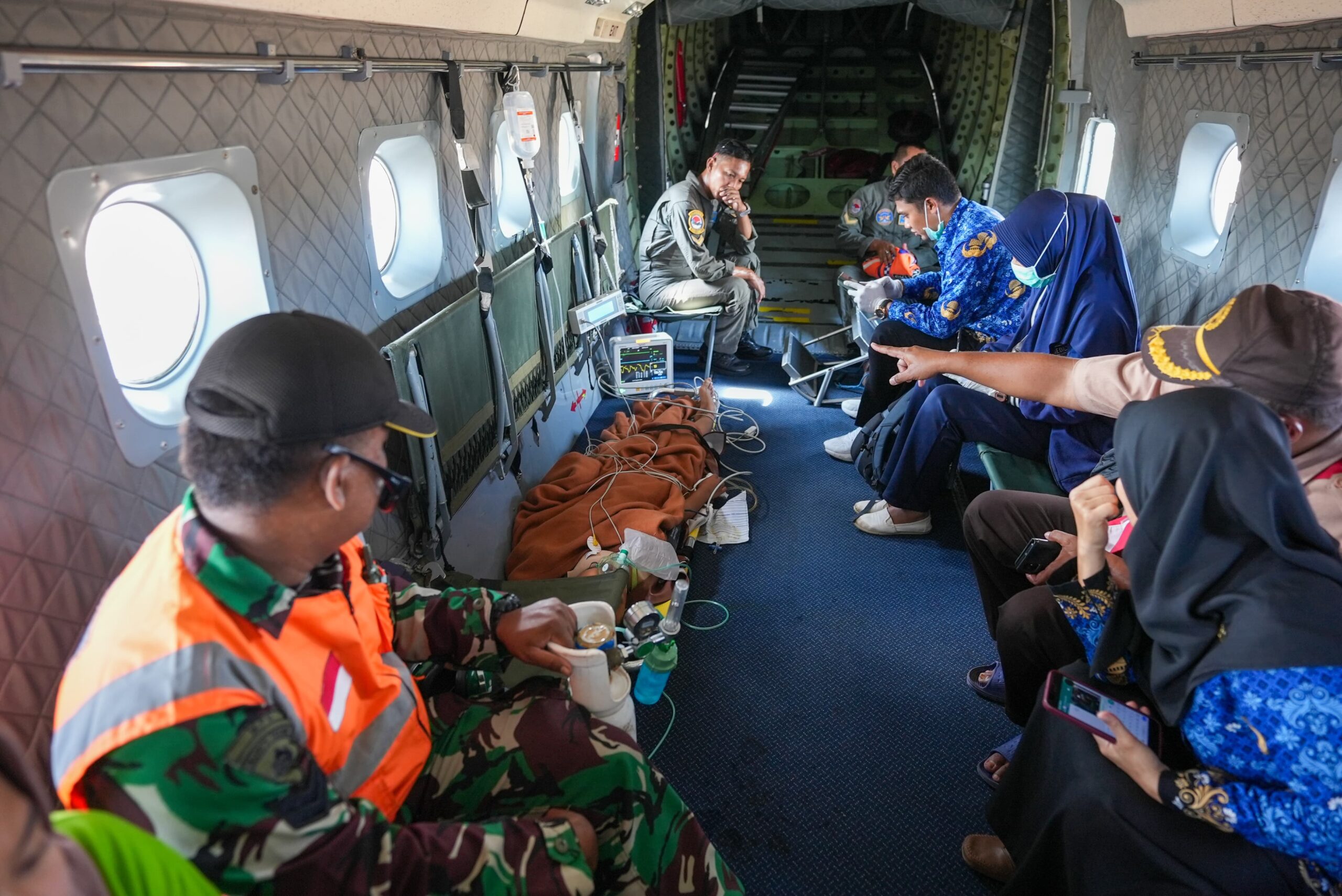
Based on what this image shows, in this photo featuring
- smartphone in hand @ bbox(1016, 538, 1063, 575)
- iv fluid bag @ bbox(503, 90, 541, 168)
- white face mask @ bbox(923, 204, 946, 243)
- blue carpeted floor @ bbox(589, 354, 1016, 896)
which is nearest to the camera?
blue carpeted floor @ bbox(589, 354, 1016, 896)

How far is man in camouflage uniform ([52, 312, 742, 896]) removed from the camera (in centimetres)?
119

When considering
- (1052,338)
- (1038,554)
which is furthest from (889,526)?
(1038,554)

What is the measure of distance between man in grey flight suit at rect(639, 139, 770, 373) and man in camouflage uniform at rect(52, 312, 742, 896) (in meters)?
4.41

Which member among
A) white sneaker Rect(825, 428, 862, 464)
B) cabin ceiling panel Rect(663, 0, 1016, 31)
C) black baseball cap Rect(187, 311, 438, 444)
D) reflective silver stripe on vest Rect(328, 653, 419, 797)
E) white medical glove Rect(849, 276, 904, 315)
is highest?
cabin ceiling panel Rect(663, 0, 1016, 31)

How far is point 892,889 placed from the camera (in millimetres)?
2359

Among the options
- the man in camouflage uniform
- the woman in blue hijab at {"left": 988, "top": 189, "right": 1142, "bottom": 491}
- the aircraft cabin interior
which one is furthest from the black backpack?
the man in camouflage uniform

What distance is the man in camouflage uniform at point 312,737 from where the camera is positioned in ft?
3.90

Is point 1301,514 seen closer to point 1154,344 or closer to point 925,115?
point 1154,344

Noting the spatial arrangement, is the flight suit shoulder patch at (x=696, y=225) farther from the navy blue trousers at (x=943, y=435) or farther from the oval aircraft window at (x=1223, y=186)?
the oval aircraft window at (x=1223, y=186)

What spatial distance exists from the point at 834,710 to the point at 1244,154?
3.08 metres

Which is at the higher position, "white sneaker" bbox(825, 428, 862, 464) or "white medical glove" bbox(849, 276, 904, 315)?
"white medical glove" bbox(849, 276, 904, 315)

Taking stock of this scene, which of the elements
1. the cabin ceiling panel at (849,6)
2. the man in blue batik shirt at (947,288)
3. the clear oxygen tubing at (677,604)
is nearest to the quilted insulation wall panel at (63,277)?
the clear oxygen tubing at (677,604)

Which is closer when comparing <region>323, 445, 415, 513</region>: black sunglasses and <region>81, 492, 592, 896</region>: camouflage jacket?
<region>81, 492, 592, 896</region>: camouflage jacket

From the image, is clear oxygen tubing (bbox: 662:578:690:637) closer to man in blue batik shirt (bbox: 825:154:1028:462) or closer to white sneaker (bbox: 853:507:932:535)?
white sneaker (bbox: 853:507:932:535)
